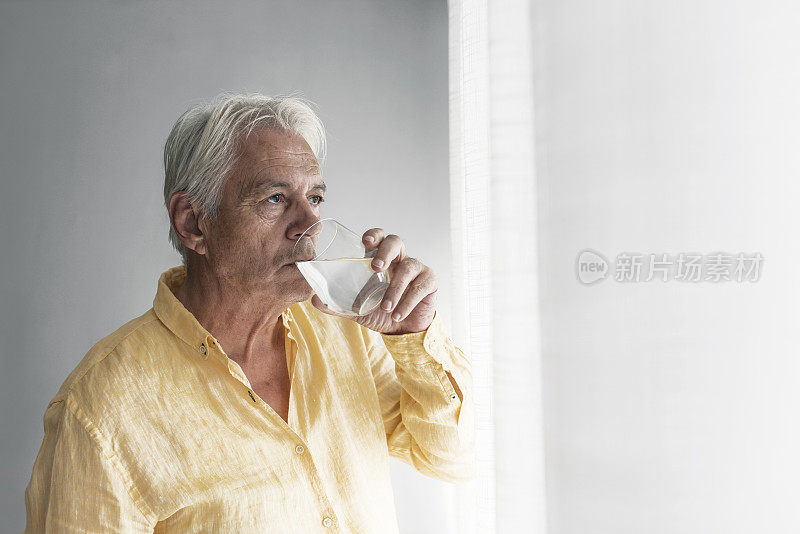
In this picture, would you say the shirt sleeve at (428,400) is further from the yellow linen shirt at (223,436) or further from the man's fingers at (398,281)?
the man's fingers at (398,281)

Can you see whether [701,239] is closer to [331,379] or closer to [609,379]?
[609,379]

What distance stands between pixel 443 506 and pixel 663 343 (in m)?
1.65

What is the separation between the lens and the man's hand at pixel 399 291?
840 mm

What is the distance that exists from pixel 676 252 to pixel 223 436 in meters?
0.85

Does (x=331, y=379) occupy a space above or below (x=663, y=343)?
below

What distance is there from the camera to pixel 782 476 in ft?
0.76

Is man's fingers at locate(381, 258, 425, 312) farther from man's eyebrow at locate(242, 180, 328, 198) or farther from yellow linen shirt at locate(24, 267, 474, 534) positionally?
man's eyebrow at locate(242, 180, 328, 198)

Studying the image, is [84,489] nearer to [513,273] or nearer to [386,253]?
[386,253]

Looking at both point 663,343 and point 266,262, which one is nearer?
point 663,343

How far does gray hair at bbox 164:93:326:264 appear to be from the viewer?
1022 millimetres

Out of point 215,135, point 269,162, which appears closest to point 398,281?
point 269,162

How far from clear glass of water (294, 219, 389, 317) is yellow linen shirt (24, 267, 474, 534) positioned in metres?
0.16

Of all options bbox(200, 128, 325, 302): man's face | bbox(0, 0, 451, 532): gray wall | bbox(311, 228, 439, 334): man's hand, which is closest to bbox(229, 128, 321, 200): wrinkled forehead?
bbox(200, 128, 325, 302): man's face

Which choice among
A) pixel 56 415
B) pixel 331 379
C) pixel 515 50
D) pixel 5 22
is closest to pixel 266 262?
pixel 331 379
